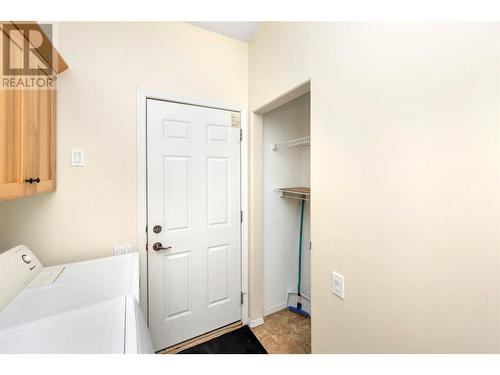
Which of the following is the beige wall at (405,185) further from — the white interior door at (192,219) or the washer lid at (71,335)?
the washer lid at (71,335)

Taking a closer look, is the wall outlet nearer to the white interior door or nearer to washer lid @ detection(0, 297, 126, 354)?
the white interior door

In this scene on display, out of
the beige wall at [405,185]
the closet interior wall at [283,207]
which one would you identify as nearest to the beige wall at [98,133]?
the closet interior wall at [283,207]

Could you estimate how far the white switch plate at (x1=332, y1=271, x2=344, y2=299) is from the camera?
1057 millimetres

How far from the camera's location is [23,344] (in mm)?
627

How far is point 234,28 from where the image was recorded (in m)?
1.73

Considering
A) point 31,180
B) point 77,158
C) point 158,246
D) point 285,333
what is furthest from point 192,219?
point 285,333

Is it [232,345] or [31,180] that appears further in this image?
[232,345]

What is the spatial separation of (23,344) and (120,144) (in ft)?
3.91

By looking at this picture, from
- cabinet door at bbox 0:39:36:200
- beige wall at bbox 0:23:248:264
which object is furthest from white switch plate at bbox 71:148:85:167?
cabinet door at bbox 0:39:36:200

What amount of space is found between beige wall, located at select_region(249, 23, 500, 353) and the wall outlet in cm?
133

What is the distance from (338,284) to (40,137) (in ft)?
5.83

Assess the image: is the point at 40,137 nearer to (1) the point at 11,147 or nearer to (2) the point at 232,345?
(1) the point at 11,147
